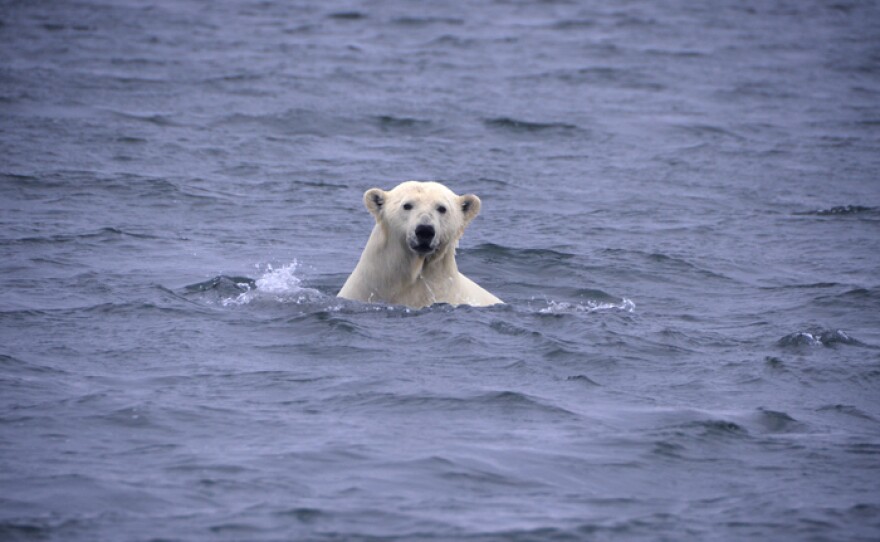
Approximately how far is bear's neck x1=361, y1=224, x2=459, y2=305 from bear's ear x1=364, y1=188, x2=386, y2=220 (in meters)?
0.12

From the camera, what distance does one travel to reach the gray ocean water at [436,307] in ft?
19.0

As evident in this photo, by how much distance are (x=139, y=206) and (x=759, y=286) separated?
5918mm

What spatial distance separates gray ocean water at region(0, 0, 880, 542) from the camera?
579cm

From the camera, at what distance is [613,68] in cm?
2264

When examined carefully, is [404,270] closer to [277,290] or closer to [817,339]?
[277,290]

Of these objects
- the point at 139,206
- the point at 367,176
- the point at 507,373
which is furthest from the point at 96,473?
the point at 367,176

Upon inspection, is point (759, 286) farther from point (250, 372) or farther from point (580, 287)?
point (250, 372)

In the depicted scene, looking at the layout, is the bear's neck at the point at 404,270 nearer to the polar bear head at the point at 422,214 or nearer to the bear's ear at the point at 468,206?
the polar bear head at the point at 422,214

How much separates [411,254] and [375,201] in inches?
18.6

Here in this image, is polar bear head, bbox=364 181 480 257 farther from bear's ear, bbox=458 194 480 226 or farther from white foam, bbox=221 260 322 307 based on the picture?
white foam, bbox=221 260 322 307

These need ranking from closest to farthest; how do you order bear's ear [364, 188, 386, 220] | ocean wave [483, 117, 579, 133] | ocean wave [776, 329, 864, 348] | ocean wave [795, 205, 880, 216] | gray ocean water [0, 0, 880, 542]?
gray ocean water [0, 0, 880, 542], ocean wave [776, 329, 864, 348], bear's ear [364, 188, 386, 220], ocean wave [795, 205, 880, 216], ocean wave [483, 117, 579, 133]

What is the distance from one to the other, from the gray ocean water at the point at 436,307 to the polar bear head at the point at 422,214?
20.2 inches

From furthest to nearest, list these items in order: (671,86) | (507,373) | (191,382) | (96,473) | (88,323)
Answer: (671,86) < (88,323) < (507,373) < (191,382) < (96,473)

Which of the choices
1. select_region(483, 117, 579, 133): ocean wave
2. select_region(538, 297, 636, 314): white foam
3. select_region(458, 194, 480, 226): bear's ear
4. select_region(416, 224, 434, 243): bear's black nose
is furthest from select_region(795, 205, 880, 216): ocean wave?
select_region(416, 224, 434, 243): bear's black nose
